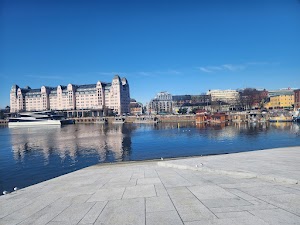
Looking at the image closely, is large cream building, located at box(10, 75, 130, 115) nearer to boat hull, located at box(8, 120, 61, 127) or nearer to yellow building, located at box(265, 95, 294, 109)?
boat hull, located at box(8, 120, 61, 127)

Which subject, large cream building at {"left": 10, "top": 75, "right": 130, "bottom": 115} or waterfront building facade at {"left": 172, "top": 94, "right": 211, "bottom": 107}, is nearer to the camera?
waterfront building facade at {"left": 172, "top": 94, "right": 211, "bottom": 107}

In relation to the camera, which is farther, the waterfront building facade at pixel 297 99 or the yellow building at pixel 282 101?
the yellow building at pixel 282 101

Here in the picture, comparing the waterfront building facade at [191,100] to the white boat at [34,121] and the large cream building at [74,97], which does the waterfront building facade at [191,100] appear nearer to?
the large cream building at [74,97]

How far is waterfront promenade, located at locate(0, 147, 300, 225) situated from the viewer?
17.0ft

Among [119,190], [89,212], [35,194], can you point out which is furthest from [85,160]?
[89,212]

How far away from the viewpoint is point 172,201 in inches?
250

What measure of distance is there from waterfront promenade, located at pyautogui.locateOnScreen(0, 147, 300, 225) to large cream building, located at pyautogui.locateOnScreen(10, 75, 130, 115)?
524ft

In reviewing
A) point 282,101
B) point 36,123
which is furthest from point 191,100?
point 36,123

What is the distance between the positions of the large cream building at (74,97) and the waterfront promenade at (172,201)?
159850 millimetres

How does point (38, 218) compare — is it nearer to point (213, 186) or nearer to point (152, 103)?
point (213, 186)

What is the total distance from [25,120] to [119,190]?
118545 mm

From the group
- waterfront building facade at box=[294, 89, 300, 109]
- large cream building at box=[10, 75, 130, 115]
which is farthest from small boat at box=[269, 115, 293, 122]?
large cream building at box=[10, 75, 130, 115]

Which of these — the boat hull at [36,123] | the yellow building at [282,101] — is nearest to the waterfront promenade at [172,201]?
the boat hull at [36,123]

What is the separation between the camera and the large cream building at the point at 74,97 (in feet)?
563
